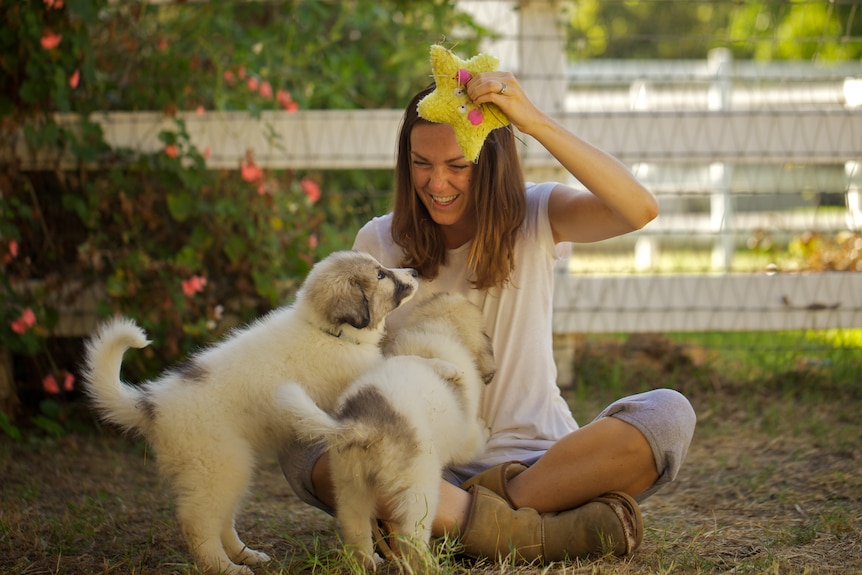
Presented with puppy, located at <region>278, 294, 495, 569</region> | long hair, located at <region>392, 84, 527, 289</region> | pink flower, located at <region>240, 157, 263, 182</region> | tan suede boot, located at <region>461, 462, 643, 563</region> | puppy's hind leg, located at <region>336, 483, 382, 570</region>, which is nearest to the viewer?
puppy, located at <region>278, 294, 495, 569</region>

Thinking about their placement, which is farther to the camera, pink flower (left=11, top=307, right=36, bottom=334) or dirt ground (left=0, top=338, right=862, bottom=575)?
pink flower (left=11, top=307, right=36, bottom=334)

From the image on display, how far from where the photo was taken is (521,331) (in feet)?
9.58

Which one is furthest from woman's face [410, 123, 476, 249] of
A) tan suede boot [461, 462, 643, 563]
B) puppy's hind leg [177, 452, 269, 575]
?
puppy's hind leg [177, 452, 269, 575]

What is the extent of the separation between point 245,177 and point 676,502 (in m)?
2.36

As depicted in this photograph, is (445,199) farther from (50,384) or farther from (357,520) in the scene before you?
(50,384)

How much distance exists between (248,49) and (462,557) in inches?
117

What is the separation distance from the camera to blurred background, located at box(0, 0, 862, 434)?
4.01 metres

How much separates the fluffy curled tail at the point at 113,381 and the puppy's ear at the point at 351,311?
21.0 inches

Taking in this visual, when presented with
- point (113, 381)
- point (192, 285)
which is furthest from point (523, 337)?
point (192, 285)

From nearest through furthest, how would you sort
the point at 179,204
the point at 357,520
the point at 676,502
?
the point at 357,520 → the point at 676,502 → the point at 179,204

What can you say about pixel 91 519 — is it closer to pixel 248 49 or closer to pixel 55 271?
pixel 55 271

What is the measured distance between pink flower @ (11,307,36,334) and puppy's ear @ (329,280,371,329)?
5.99 ft

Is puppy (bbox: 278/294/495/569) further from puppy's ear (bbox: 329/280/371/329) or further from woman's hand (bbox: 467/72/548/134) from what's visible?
woman's hand (bbox: 467/72/548/134)

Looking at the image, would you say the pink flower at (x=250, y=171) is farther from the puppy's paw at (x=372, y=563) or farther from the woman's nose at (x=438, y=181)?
the puppy's paw at (x=372, y=563)
